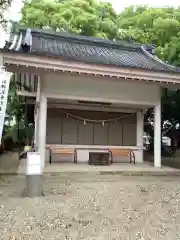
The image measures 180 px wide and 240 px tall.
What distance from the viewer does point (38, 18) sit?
2389 cm

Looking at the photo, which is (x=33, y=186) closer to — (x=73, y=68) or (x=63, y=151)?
(x=73, y=68)

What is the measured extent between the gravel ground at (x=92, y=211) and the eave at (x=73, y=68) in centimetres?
359

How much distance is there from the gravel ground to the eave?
3590 mm

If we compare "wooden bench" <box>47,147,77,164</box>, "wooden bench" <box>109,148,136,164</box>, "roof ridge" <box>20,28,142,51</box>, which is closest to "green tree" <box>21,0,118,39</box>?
"roof ridge" <box>20,28,142,51</box>

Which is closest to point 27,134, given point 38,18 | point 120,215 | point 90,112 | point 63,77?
point 38,18

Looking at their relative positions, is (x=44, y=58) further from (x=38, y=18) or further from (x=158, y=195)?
(x=38, y=18)

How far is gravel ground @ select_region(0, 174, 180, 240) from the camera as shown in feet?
14.3

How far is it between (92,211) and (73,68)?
5605 mm

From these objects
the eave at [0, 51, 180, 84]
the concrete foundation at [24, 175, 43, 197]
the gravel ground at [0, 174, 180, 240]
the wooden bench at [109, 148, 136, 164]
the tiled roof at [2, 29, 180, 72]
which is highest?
the tiled roof at [2, 29, 180, 72]

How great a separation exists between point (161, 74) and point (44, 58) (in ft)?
13.6

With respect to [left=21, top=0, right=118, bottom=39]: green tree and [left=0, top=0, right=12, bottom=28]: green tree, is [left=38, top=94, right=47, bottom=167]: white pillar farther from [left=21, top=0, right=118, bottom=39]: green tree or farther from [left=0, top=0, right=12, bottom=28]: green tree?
[left=21, top=0, right=118, bottom=39]: green tree

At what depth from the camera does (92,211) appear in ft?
18.2

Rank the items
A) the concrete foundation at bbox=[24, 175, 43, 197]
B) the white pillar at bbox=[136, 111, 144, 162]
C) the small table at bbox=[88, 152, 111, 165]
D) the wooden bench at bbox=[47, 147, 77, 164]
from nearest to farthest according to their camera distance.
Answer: the concrete foundation at bbox=[24, 175, 43, 197]
the small table at bbox=[88, 152, 111, 165]
the wooden bench at bbox=[47, 147, 77, 164]
the white pillar at bbox=[136, 111, 144, 162]

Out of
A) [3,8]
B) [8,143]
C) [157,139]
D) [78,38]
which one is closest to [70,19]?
[78,38]
